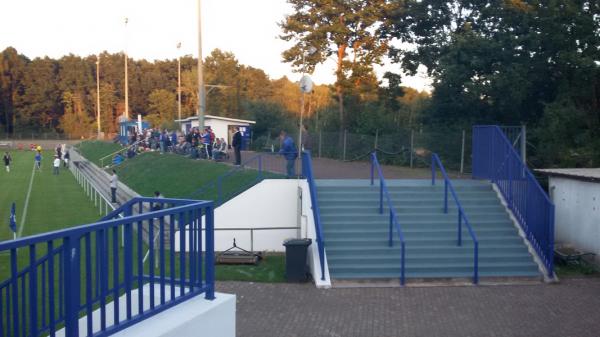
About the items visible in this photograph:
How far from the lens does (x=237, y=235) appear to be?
1673 centimetres

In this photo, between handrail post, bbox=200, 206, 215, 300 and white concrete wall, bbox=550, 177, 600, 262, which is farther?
white concrete wall, bbox=550, 177, 600, 262

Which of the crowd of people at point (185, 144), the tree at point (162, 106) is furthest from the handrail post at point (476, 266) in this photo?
the tree at point (162, 106)

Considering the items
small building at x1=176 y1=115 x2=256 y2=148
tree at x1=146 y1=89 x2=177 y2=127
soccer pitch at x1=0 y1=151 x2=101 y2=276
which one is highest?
tree at x1=146 y1=89 x2=177 y2=127

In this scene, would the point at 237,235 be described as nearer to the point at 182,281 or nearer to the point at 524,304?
the point at 524,304

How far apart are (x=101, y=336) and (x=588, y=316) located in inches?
347

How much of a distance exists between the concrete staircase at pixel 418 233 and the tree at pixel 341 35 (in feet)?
59.8

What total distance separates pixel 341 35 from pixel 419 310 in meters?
25.4

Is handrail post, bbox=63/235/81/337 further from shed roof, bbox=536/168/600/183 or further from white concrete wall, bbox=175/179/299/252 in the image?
white concrete wall, bbox=175/179/299/252

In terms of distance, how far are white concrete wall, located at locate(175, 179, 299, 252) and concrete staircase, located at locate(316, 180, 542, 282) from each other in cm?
110

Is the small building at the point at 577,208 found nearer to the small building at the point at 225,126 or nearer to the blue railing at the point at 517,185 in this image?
the blue railing at the point at 517,185

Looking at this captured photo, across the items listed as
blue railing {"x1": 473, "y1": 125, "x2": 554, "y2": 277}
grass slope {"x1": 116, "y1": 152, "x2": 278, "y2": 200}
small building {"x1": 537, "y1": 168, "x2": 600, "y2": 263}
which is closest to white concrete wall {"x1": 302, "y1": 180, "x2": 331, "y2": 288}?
grass slope {"x1": 116, "y1": 152, "x2": 278, "y2": 200}

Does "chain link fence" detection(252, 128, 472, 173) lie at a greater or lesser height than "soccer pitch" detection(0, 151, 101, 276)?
greater

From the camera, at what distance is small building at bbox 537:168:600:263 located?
14.0 meters

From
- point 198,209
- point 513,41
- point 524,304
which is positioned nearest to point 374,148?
point 513,41
